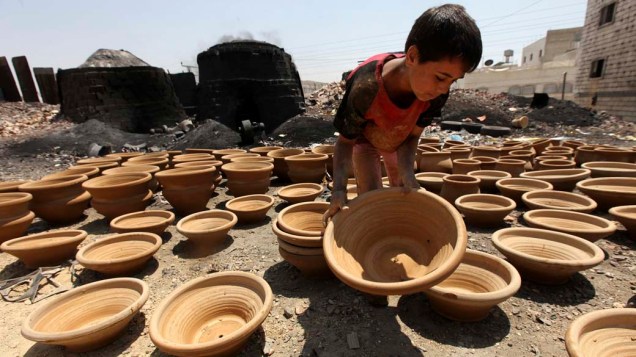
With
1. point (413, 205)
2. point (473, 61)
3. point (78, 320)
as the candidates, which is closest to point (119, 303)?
point (78, 320)

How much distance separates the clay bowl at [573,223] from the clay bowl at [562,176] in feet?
4.19

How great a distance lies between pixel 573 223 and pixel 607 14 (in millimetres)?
16478

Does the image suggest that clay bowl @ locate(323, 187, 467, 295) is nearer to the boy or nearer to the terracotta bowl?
the boy

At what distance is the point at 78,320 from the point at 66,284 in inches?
36.6

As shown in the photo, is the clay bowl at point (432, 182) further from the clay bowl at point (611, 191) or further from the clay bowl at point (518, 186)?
the clay bowl at point (611, 191)

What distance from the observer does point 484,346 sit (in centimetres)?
201

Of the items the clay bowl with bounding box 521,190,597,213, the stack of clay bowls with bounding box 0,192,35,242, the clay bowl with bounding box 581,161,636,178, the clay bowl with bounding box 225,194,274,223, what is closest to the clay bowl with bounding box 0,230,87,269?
the stack of clay bowls with bounding box 0,192,35,242

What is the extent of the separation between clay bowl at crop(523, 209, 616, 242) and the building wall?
523 inches

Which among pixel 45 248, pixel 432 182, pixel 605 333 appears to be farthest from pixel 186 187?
pixel 605 333

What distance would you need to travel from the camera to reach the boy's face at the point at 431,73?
150 cm

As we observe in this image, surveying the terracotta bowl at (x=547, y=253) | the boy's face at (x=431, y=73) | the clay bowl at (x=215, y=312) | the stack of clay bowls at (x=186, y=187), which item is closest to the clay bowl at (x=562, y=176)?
the terracotta bowl at (x=547, y=253)

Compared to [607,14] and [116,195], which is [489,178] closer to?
[116,195]

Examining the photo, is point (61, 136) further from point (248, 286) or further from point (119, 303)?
point (248, 286)

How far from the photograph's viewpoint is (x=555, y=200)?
3.79 meters
